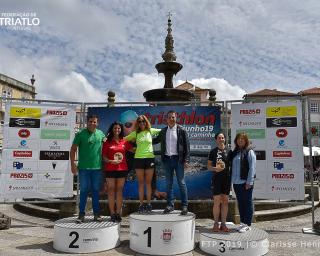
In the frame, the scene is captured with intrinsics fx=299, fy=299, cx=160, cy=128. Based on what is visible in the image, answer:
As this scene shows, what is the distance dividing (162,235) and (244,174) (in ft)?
5.81

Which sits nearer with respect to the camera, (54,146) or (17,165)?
(17,165)

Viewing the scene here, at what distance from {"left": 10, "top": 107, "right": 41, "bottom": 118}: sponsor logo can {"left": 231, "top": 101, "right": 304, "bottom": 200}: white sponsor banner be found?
4552 millimetres

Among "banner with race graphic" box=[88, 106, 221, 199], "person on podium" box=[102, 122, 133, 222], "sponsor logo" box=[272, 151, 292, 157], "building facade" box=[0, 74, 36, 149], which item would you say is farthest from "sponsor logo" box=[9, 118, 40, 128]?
"building facade" box=[0, 74, 36, 149]

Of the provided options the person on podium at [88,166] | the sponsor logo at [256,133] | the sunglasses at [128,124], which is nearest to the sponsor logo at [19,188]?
the person on podium at [88,166]

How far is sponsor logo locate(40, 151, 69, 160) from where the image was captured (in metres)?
6.91

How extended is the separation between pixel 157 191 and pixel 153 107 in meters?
2.03

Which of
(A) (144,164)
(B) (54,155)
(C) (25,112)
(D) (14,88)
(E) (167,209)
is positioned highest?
(D) (14,88)

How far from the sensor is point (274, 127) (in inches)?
266

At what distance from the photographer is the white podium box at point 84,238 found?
4.80 meters

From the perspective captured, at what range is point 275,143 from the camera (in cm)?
673

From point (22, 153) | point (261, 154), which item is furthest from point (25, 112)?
point (261, 154)

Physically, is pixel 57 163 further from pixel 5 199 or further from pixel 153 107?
pixel 153 107

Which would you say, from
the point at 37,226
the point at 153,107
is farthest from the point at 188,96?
the point at 37,226

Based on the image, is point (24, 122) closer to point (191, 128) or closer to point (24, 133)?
point (24, 133)
